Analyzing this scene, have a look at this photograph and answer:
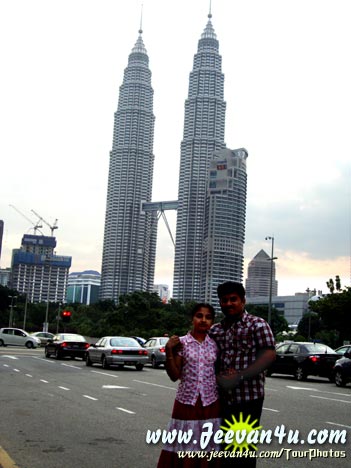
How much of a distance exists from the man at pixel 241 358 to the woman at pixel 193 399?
0.09 metres

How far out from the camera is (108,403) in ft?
44.8

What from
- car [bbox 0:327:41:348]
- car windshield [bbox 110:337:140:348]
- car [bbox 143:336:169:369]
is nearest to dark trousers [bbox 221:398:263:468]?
car windshield [bbox 110:337:140:348]

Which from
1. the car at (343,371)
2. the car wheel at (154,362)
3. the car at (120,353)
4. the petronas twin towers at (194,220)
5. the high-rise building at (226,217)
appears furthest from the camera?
the petronas twin towers at (194,220)

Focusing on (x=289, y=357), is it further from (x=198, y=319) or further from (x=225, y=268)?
(x=225, y=268)

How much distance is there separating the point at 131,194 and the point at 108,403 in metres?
183

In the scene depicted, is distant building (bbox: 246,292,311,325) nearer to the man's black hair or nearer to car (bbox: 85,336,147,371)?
car (bbox: 85,336,147,371)

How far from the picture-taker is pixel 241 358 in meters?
4.84

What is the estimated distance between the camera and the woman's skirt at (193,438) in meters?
4.66

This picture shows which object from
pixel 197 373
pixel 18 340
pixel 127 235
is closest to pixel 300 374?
pixel 197 373

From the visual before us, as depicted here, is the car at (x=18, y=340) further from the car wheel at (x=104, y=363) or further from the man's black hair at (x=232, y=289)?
the man's black hair at (x=232, y=289)

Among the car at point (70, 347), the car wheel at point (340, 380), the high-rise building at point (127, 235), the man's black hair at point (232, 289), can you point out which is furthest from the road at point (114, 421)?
the high-rise building at point (127, 235)

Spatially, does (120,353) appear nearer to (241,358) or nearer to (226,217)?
(241,358)

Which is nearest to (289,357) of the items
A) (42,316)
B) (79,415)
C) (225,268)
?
(79,415)

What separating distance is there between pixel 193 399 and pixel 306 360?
19621 millimetres
